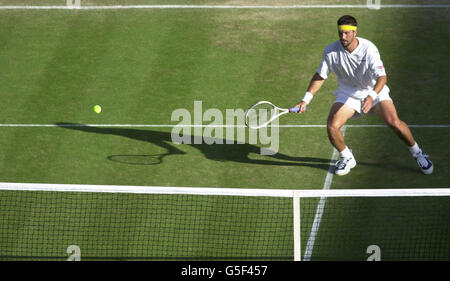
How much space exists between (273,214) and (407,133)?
2.41m

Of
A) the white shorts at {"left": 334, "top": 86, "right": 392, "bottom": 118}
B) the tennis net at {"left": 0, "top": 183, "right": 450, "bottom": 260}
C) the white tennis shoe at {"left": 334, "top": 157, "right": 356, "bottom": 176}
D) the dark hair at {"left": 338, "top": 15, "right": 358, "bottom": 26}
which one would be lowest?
the tennis net at {"left": 0, "top": 183, "right": 450, "bottom": 260}

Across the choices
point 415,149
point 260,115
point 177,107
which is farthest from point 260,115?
point 415,149

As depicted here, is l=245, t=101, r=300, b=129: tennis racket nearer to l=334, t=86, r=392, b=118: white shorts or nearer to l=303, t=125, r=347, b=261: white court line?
l=303, t=125, r=347, b=261: white court line

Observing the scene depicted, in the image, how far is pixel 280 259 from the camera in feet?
33.7

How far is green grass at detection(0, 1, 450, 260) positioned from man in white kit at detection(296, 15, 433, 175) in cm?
37

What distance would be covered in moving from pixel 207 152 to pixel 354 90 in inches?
103

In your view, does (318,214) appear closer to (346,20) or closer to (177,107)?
(346,20)

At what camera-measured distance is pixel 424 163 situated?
12.2 meters

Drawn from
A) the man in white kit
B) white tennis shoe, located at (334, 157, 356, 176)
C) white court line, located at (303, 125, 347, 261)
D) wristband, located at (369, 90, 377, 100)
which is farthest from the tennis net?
wristband, located at (369, 90, 377, 100)

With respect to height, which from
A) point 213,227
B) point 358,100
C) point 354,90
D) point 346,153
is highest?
point 354,90

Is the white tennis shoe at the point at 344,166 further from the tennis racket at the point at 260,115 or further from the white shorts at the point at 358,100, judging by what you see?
the tennis racket at the point at 260,115

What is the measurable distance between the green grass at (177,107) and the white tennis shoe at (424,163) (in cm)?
14

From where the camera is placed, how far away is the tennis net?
10469 mm
